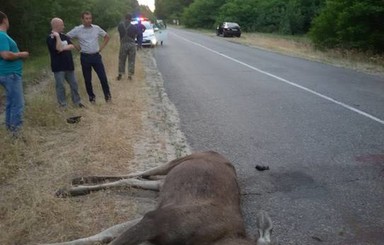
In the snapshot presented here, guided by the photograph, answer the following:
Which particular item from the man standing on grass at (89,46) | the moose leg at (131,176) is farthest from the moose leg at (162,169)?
the man standing on grass at (89,46)

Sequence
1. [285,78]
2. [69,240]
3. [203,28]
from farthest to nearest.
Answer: [203,28], [285,78], [69,240]

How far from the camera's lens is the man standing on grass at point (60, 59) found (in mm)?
9234

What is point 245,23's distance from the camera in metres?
66.6

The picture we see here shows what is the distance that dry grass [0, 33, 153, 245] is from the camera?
458cm

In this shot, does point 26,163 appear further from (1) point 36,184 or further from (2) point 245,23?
(2) point 245,23

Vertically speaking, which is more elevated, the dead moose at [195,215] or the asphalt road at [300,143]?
the dead moose at [195,215]

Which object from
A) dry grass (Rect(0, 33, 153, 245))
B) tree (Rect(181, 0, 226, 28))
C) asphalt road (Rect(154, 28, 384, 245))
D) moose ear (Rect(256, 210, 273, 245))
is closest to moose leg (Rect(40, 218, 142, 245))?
dry grass (Rect(0, 33, 153, 245))

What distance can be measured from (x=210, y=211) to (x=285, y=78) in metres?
12.4

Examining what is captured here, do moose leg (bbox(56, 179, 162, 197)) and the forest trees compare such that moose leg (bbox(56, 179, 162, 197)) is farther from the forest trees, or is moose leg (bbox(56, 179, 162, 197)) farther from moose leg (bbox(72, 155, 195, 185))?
the forest trees

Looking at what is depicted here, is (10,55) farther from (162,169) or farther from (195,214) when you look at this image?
(195,214)

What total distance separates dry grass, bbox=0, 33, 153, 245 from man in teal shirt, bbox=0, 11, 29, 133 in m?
0.26

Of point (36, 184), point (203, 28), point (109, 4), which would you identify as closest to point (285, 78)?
point (36, 184)

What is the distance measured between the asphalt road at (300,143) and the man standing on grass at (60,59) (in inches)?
91.9

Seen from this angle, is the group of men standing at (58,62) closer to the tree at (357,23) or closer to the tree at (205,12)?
the tree at (357,23)
